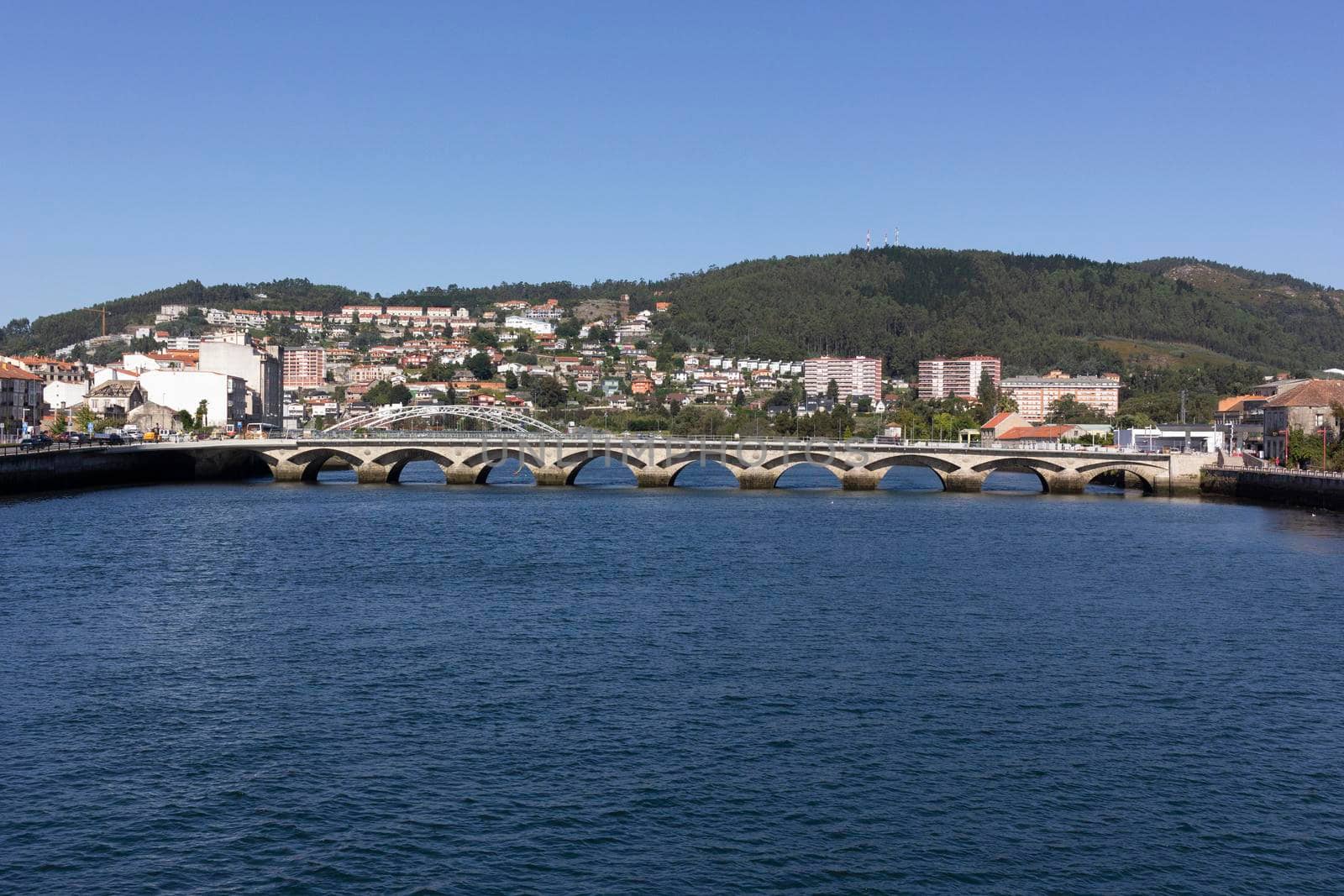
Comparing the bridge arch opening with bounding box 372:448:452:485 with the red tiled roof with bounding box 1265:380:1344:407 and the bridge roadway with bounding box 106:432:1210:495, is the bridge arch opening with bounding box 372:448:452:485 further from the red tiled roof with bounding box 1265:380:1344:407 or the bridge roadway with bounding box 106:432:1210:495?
the red tiled roof with bounding box 1265:380:1344:407

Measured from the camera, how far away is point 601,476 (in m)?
107

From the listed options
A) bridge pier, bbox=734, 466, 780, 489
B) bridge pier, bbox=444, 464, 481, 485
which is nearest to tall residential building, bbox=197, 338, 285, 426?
bridge pier, bbox=444, 464, 481, 485

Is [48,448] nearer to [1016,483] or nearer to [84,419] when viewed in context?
[84,419]

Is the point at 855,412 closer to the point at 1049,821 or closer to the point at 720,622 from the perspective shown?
the point at 720,622

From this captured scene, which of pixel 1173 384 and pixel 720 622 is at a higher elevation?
pixel 1173 384

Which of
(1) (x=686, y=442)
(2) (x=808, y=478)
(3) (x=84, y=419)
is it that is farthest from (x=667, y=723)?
(3) (x=84, y=419)

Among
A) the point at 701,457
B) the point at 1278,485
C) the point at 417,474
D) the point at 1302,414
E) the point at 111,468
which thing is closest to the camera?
the point at 1278,485

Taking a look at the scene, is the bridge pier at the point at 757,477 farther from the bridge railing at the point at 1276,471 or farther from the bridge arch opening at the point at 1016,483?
the bridge railing at the point at 1276,471

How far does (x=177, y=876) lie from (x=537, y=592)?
23245mm

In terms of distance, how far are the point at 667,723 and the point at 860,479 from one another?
215 feet

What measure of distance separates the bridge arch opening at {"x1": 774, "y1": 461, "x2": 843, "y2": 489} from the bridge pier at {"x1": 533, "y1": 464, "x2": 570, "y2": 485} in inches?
595

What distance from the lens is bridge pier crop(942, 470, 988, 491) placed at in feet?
290

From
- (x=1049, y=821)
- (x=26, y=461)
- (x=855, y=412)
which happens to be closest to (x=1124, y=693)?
(x=1049, y=821)

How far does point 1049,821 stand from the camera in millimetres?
20250
